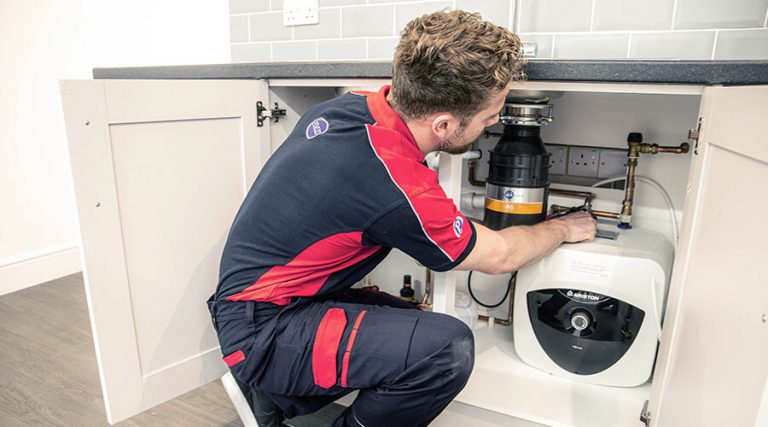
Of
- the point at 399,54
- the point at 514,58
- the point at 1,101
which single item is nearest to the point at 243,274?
the point at 399,54

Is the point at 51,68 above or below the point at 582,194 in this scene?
above

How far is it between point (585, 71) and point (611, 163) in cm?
55

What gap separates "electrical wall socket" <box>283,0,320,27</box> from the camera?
1826mm

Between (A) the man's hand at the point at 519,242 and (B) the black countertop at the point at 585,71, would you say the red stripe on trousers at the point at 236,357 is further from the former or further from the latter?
(B) the black countertop at the point at 585,71

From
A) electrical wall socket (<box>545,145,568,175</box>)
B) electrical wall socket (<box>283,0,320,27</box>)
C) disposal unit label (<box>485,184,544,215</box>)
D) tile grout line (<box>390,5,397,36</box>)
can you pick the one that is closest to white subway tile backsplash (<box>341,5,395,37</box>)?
tile grout line (<box>390,5,397,36</box>)

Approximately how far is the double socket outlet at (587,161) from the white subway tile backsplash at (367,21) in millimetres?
673

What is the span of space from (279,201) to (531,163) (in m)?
0.58

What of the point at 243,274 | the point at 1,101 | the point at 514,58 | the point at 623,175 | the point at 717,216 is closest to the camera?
the point at 717,216

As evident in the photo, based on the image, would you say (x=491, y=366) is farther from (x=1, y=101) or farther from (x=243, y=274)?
(x=1, y=101)

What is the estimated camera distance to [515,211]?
1202 millimetres

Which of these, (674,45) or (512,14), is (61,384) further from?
(674,45)

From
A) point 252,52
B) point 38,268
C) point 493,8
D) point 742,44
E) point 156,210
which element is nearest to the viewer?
point 156,210

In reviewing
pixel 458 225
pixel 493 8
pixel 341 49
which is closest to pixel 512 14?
pixel 493 8

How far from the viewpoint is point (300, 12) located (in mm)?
1850
